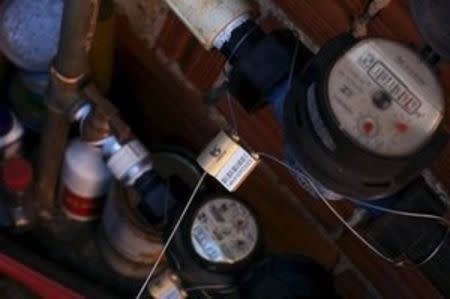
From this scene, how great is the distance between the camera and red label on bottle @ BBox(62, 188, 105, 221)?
1.10m

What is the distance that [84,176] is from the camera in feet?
3.39

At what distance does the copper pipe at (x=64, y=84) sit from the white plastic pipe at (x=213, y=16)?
0.31ft

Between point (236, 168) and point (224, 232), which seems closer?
point (236, 168)

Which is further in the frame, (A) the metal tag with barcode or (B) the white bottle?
(B) the white bottle

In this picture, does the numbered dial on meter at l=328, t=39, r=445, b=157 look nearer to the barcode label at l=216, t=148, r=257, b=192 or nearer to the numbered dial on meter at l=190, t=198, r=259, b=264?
the barcode label at l=216, t=148, r=257, b=192

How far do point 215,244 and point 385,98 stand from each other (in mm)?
307

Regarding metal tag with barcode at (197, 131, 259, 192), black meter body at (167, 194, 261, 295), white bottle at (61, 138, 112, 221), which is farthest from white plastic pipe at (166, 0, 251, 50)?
white bottle at (61, 138, 112, 221)

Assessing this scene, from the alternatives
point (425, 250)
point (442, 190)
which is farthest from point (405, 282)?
point (425, 250)

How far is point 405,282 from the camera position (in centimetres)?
92

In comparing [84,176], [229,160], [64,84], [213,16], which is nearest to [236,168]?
[229,160]

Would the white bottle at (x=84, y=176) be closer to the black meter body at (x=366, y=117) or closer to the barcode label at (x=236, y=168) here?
the barcode label at (x=236, y=168)

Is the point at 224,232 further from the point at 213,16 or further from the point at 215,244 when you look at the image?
the point at 213,16

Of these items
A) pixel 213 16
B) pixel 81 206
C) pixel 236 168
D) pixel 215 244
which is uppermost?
pixel 213 16

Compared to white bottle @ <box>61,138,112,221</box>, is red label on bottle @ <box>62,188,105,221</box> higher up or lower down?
lower down
